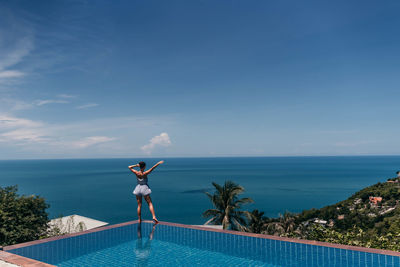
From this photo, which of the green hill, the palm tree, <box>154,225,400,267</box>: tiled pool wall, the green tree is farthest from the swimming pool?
the green hill

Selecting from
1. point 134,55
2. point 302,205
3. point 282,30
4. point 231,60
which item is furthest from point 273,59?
point 302,205

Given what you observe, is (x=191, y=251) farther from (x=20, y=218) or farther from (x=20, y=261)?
(x=20, y=218)

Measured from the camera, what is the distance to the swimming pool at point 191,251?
261 inches

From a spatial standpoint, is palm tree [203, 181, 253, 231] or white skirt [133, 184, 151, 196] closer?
white skirt [133, 184, 151, 196]

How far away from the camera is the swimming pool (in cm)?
662

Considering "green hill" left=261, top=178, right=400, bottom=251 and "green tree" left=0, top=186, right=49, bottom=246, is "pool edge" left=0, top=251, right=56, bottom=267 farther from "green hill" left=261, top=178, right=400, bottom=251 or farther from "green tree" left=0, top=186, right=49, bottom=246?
"green hill" left=261, top=178, right=400, bottom=251

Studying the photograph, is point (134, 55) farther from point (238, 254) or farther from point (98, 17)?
point (238, 254)

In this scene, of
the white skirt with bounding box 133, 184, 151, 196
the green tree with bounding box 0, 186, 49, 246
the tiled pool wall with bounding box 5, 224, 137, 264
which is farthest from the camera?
the green tree with bounding box 0, 186, 49, 246

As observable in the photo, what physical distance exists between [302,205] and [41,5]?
7043 cm

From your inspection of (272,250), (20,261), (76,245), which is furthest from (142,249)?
(272,250)

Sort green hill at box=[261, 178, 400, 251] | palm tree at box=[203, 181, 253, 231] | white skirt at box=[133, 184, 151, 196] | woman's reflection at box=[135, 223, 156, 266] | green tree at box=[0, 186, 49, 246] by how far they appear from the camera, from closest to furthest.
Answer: woman's reflection at box=[135, 223, 156, 266], white skirt at box=[133, 184, 151, 196], green tree at box=[0, 186, 49, 246], palm tree at box=[203, 181, 253, 231], green hill at box=[261, 178, 400, 251]

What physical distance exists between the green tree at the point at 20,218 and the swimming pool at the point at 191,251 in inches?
180

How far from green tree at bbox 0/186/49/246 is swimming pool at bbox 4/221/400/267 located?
457cm

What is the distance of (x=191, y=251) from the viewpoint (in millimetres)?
8070
